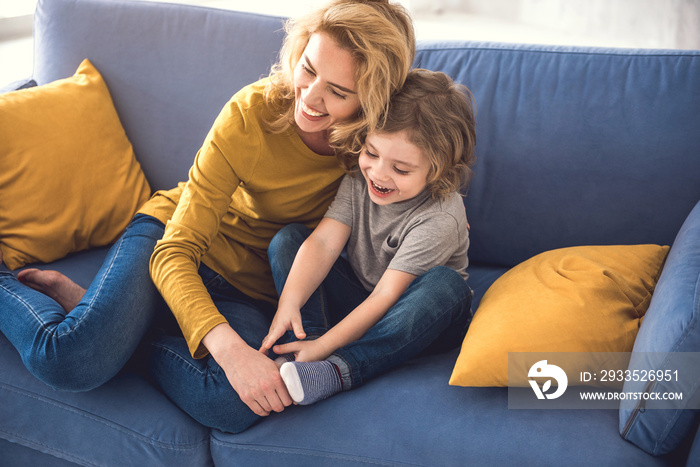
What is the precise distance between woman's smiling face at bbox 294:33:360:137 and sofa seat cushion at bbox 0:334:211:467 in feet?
2.05

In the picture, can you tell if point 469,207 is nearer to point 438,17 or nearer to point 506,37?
point 506,37

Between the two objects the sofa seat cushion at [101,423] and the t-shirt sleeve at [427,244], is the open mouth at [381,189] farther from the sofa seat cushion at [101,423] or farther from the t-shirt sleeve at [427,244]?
the sofa seat cushion at [101,423]

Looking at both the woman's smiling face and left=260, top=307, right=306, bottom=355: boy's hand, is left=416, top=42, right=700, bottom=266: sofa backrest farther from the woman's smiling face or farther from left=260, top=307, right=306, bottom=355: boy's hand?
left=260, top=307, right=306, bottom=355: boy's hand

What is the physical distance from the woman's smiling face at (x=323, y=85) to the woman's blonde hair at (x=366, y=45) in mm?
14

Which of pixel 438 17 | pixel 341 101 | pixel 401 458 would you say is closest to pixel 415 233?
pixel 341 101

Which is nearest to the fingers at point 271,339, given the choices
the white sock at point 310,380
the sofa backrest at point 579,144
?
the white sock at point 310,380

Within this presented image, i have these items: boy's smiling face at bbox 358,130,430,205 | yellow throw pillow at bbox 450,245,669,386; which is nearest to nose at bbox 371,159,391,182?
boy's smiling face at bbox 358,130,430,205

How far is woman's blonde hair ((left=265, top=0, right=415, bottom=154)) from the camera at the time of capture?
3.84 feet

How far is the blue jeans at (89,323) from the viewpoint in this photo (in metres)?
1.16

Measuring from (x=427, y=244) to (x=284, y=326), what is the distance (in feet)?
1.09

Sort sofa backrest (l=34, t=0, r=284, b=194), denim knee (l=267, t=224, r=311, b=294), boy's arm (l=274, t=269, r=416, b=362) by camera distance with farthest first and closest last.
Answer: sofa backrest (l=34, t=0, r=284, b=194) → denim knee (l=267, t=224, r=311, b=294) → boy's arm (l=274, t=269, r=416, b=362)

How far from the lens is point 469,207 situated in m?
1.55

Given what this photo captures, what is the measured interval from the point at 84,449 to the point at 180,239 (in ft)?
1.48

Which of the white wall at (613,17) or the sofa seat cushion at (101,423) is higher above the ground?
the white wall at (613,17)
